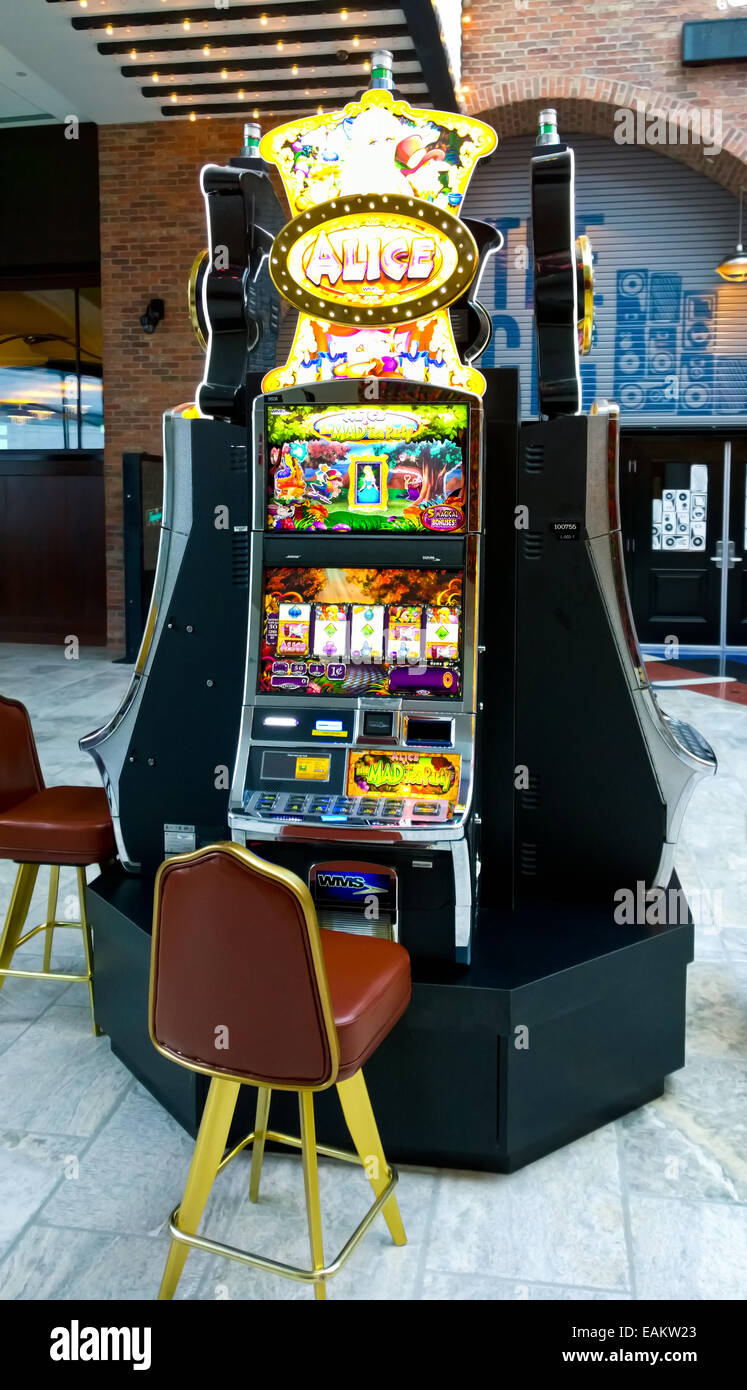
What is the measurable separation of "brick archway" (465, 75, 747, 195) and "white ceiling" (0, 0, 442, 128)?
65 cm

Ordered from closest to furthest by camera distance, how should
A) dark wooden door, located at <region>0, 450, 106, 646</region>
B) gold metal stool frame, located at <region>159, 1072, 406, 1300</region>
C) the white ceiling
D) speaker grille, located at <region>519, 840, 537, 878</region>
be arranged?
gold metal stool frame, located at <region>159, 1072, 406, 1300</region> → speaker grille, located at <region>519, 840, 537, 878</region> → the white ceiling → dark wooden door, located at <region>0, 450, 106, 646</region>

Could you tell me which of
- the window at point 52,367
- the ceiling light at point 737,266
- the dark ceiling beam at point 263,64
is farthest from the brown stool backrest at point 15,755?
the ceiling light at point 737,266

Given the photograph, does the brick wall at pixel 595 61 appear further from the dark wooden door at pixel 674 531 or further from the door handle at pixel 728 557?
the door handle at pixel 728 557

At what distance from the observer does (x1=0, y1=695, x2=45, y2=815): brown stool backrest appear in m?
3.09

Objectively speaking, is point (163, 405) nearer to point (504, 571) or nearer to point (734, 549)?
point (734, 549)

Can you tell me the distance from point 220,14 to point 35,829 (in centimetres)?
663

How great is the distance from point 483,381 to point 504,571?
460 mm

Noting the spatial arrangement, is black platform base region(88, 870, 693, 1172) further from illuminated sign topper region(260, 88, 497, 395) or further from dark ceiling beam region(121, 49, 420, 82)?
dark ceiling beam region(121, 49, 420, 82)

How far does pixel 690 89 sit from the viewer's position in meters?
8.72

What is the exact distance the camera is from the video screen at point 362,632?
249 cm

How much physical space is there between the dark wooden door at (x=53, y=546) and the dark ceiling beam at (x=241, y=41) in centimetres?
362

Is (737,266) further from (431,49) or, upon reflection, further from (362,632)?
(362,632)
